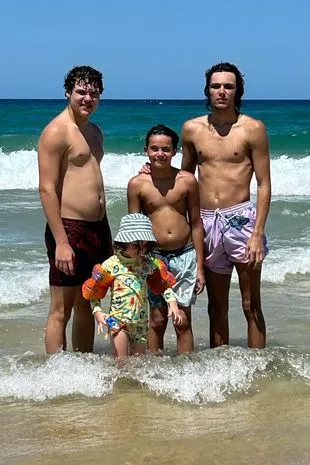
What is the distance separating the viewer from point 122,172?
18828 millimetres

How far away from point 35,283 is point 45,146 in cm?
319

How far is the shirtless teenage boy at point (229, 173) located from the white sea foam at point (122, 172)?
11804mm

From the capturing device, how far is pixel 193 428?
371 cm

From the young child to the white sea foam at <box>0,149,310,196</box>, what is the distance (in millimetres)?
12214

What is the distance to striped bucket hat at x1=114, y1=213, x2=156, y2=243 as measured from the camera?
4.04 metres

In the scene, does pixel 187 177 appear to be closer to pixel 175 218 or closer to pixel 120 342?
pixel 175 218

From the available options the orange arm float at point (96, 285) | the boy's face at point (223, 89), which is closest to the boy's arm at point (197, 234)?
the boy's face at point (223, 89)

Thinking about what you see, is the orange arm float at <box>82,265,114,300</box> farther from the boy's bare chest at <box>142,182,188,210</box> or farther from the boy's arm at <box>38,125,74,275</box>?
the boy's bare chest at <box>142,182,188,210</box>

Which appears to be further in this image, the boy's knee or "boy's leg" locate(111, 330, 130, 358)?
the boy's knee

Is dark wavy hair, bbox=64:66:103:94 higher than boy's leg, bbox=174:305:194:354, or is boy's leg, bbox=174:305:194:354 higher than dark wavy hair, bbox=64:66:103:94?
dark wavy hair, bbox=64:66:103:94

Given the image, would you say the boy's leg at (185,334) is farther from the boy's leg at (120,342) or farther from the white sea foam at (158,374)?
the boy's leg at (120,342)

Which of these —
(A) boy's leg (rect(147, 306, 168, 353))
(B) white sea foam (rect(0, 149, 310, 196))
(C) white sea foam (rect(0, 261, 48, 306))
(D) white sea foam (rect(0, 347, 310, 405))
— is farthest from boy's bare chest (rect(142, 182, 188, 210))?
(B) white sea foam (rect(0, 149, 310, 196))

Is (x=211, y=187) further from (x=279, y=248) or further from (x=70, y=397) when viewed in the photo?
(x=279, y=248)

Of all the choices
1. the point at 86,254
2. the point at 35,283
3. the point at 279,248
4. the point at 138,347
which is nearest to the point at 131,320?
the point at 138,347
